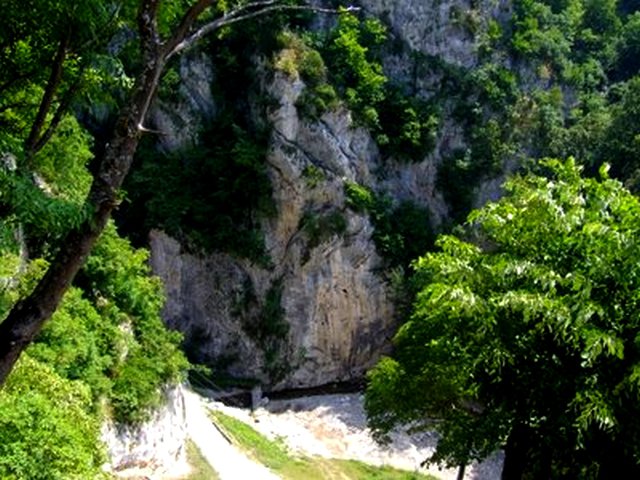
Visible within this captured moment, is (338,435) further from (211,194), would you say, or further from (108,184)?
(108,184)

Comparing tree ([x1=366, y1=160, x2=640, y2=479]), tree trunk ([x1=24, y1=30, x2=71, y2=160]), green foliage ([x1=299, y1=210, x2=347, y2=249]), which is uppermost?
green foliage ([x1=299, y1=210, x2=347, y2=249])

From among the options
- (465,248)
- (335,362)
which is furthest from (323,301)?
(465,248)

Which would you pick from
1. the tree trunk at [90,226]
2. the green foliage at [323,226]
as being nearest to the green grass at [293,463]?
the green foliage at [323,226]

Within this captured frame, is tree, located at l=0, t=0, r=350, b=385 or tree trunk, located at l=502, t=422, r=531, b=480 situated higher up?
tree, located at l=0, t=0, r=350, b=385

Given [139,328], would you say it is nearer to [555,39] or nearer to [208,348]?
[208,348]

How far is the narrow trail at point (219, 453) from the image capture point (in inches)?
846

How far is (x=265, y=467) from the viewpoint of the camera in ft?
77.0

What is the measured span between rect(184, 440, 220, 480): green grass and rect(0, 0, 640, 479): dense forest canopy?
283 cm

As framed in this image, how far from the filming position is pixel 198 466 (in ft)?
68.4

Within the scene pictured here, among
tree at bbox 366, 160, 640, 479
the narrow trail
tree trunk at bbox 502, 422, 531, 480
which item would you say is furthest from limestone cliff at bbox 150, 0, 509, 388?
tree trunk at bbox 502, 422, 531, 480

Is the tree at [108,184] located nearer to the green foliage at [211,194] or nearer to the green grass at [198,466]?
the green grass at [198,466]

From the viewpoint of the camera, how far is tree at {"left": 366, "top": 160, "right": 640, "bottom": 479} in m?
7.50

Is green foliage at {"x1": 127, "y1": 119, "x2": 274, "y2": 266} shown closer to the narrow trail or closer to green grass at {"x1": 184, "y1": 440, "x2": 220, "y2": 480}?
the narrow trail

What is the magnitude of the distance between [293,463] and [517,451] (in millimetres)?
17982
